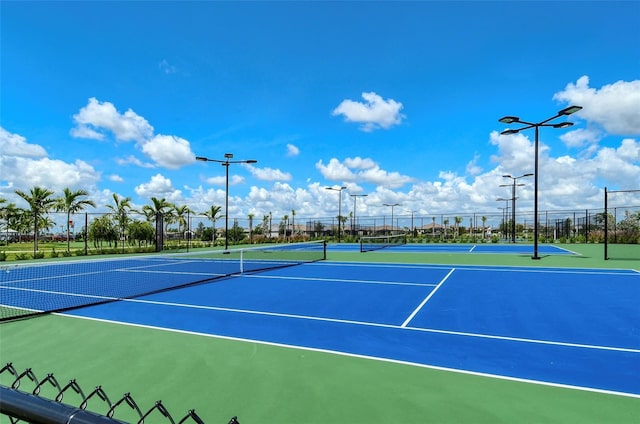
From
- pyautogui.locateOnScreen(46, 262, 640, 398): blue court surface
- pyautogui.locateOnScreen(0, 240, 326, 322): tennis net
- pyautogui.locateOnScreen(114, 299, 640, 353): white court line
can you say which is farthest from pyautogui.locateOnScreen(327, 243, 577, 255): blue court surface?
pyautogui.locateOnScreen(114, 299, 640, 353): white court line

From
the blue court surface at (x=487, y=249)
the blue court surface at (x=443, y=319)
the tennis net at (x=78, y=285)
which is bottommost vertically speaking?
the blue court surface at (x=487, y=249)

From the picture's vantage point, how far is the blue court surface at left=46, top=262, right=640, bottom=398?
187 inches

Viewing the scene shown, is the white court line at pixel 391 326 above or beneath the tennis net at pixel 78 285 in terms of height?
above

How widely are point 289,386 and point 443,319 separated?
3.73m

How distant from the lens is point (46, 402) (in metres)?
1.13

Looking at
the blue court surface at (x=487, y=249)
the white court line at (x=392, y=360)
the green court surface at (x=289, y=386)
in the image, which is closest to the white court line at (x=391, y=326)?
the white court line at (x=392, y=360)

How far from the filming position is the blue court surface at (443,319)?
475 cm

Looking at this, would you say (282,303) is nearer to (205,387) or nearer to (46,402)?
(205,387)

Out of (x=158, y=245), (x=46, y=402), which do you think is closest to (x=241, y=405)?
(x=46, y=402)

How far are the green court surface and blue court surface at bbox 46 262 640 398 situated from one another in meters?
0.36

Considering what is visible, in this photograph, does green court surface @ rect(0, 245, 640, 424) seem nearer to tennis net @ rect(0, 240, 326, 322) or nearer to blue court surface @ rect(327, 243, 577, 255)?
tennis net @ rect(0, 240, 326, 322)

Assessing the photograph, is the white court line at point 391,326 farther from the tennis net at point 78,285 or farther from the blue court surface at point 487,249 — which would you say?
the blue court surface at point 487,249

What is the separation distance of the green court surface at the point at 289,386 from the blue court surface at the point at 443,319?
1.19 ft

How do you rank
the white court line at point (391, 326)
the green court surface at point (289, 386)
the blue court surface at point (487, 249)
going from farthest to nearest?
1. the blue court surface at point (487, 249)
2. the white court line at point (391, 326)
3. the green court surface at point (289, 386)
